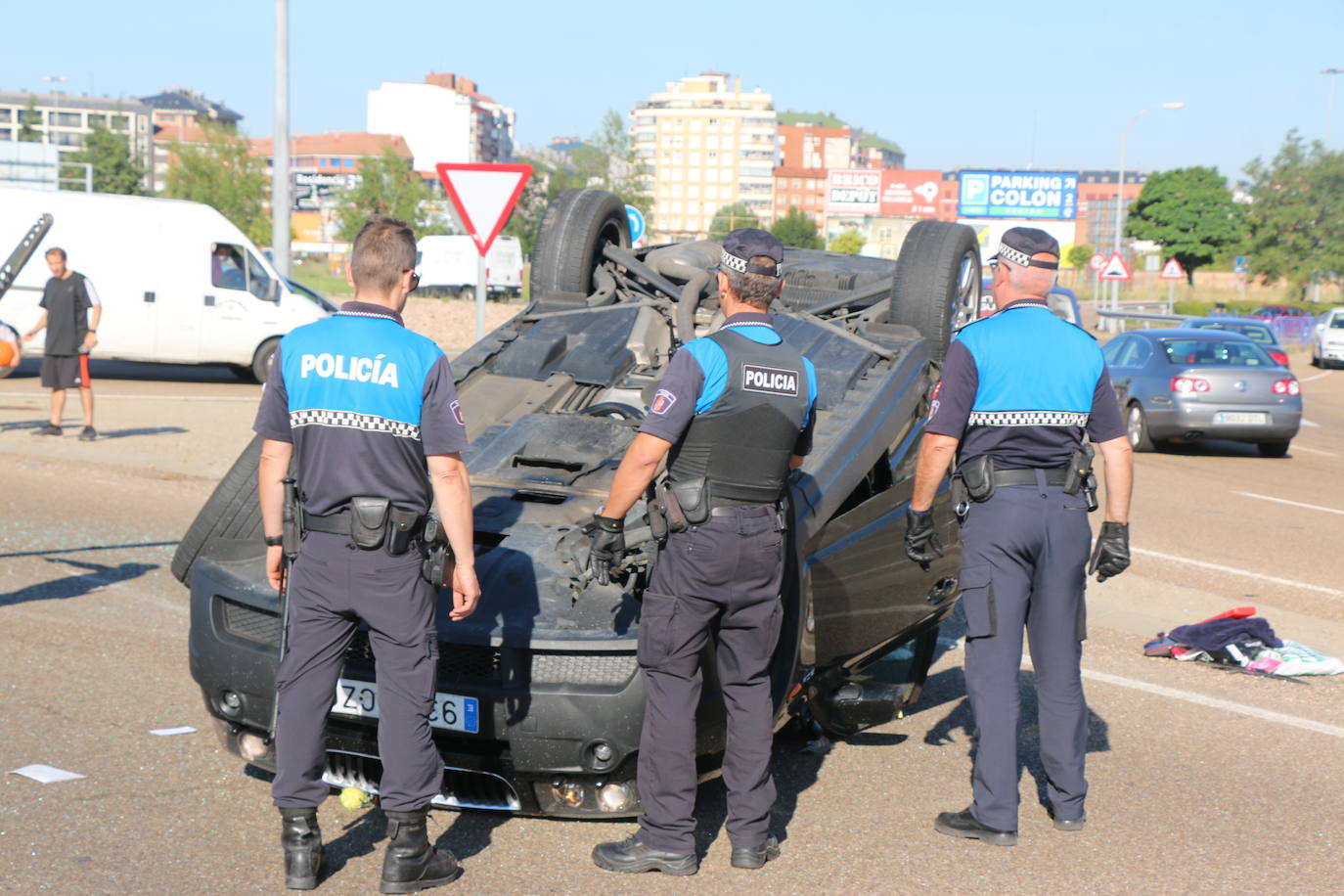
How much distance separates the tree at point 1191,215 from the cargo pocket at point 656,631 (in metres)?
103

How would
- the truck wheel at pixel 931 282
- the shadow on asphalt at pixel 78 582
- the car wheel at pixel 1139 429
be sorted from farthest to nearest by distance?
the car wheel at pixel 1139 429
the shadow on asphalt at pixel 78 582
the truck wheel at pixel 931 282

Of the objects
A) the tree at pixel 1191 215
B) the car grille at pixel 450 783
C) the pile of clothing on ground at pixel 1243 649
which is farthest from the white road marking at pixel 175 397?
the tree at pixel 1191 215

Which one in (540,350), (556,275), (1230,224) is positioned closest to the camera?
(540,350)

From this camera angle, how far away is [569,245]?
7.64 meters

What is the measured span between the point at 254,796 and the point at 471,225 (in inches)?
274

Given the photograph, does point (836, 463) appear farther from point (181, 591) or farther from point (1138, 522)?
point (1138, 522)

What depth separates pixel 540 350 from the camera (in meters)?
6.62

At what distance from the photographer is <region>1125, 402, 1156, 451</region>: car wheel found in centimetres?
1677

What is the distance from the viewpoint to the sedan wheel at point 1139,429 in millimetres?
16781

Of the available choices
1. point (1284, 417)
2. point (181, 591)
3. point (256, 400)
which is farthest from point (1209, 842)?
point (256, 400)

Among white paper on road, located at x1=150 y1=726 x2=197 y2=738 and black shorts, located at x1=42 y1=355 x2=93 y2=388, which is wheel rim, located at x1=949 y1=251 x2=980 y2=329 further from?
black shorts, located at x1=42 y1=355 x2=93 y2=388

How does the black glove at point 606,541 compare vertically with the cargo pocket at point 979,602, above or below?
above

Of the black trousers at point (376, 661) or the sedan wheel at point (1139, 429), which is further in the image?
the sedan wheel at point (1139, 429)

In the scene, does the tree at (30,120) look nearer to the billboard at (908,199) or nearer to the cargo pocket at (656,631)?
the billboard at (908,199)
